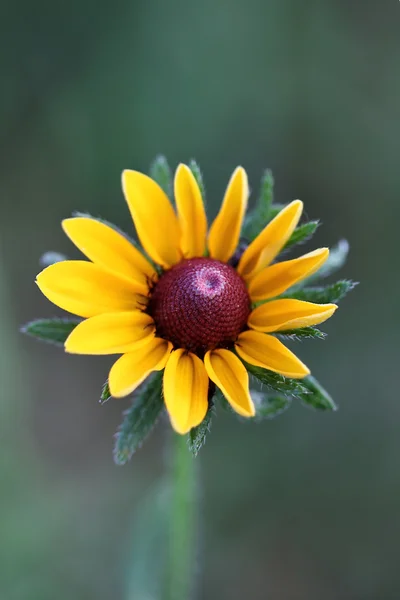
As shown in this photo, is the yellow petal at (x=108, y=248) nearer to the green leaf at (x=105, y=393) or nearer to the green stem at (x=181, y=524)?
the green leaf at (x=105, y=393)

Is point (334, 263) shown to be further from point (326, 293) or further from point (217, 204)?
point (217, 204)

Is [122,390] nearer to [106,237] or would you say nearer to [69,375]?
[106,237]

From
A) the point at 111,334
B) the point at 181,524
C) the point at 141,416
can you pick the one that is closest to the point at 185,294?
the point at 111,334

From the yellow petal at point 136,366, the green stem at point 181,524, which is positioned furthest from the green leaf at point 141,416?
the green stem at point 181,524

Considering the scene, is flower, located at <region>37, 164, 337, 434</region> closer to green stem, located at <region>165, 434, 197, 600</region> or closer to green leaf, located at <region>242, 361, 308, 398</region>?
green leaf, located at <region>242, 361, 308, 398</region>

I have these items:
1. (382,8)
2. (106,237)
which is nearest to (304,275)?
(106,237)

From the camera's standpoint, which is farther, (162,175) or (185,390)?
(162,175)
